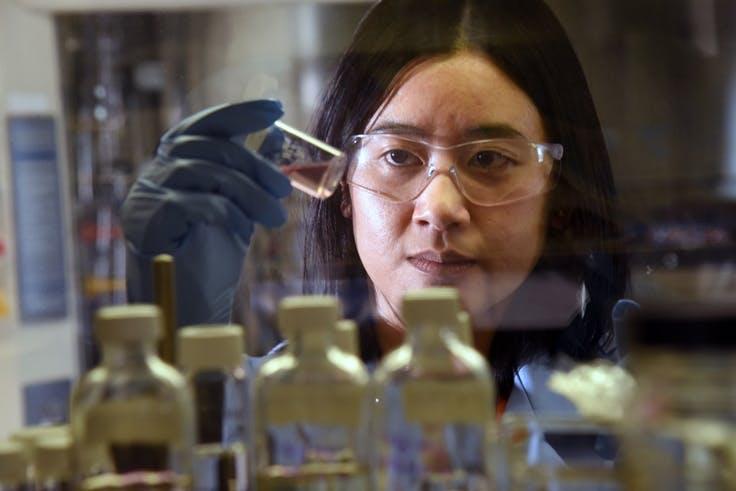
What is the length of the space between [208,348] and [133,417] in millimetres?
97

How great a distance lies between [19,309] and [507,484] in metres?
1.69

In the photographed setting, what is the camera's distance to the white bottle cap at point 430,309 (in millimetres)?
974

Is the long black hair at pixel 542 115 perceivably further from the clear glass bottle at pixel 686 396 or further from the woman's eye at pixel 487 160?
the clear glass bottle at pixel 686 396

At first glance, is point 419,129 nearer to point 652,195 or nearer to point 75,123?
point 652,195

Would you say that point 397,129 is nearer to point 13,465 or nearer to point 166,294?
point 166,294

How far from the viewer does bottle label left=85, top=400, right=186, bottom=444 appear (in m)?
1.00

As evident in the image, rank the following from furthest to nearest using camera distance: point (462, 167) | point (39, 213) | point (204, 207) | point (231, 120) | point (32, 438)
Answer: point (39, 213) < point (462, 167) < point (231, 120) < point (204, 207) < point (32, 438)

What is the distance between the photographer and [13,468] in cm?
107

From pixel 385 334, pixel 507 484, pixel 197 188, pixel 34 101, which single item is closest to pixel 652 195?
pixel 385 334

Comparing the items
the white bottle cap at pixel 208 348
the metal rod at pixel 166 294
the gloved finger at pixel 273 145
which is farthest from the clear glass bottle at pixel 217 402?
the gloved finger at pixel 273 145

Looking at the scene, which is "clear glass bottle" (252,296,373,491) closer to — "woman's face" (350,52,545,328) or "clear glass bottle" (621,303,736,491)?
"clear glass bottle" (621,303,736,491)

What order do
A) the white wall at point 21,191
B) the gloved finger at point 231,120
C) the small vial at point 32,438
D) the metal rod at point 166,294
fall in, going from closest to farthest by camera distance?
1. the small vial at point 32,438
2. the metal rod at point 166,294
3. the gloved finger at point 231,120
4. the white wall at point 21,191

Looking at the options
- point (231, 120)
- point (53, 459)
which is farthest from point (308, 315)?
point (231, 120)

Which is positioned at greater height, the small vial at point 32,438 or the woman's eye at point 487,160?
the woman's eye at point 487,160
